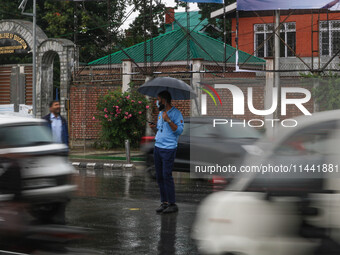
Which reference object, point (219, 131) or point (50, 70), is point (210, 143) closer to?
point (219, 131)

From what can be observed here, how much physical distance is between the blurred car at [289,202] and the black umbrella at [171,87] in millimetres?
5066

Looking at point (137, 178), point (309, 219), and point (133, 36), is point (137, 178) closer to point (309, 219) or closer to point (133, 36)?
point (309, 219)

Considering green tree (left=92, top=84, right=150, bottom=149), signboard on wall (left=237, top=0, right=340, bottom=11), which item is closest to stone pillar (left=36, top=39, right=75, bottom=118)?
green tree (left=92, top=84, right=150, bottom=149)

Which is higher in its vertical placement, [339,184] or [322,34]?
[322,34]

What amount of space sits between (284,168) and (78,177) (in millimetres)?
11044

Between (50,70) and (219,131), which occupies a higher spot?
(50,70)

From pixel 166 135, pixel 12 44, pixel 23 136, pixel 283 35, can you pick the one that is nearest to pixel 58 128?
pixel 166 135

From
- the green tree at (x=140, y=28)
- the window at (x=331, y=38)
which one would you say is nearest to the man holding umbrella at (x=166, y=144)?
the window at (x=331, y=38)

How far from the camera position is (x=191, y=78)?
24.9m

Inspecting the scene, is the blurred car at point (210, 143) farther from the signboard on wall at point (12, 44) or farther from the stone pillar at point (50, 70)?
the signboard on wall at point (12, 44)

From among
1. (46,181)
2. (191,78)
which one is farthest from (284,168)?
(191,78)

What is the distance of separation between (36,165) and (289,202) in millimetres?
3626

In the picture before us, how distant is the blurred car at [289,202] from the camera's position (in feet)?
16.6

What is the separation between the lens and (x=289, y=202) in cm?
520
